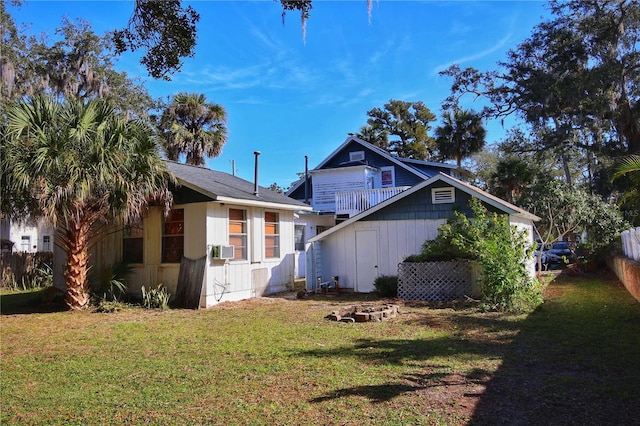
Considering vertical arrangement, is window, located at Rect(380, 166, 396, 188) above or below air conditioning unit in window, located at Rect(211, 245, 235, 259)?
above

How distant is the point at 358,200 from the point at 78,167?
1361 centimetres

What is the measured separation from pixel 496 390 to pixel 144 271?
1016 cm

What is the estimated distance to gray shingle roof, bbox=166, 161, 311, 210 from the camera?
458 inches

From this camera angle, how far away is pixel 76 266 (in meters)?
10.8

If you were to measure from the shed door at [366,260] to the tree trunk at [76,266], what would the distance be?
25.1 feet

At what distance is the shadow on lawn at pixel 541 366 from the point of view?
4227 millimetres

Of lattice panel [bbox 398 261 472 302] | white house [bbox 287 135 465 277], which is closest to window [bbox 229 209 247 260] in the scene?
lattice panel [bbox 398 261 472 302]

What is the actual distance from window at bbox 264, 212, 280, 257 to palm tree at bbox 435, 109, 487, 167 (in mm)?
19850

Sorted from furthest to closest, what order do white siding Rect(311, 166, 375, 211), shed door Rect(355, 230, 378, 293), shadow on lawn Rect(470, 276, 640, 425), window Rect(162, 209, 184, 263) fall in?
1. white siding Rect(311, 166, 375, 211)
2. shed door Rect(355, 230, 378, 293)
3. window Rect(162, 209, 184, 263)
4. shadow on lawn Rect(470, 276, 640, 425)

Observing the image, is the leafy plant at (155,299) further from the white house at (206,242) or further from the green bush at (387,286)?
the green bush at (387,286)

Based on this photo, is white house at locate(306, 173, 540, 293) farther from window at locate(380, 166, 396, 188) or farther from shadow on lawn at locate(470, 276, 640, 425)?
window at locate(380, 166, 396, 188)

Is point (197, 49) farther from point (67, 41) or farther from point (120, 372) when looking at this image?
point (67, 41)

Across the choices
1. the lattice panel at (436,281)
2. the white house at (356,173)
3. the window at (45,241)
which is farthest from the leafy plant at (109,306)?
the window at (45,241)

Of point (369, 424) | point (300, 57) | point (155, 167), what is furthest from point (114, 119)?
point (369, 424)
